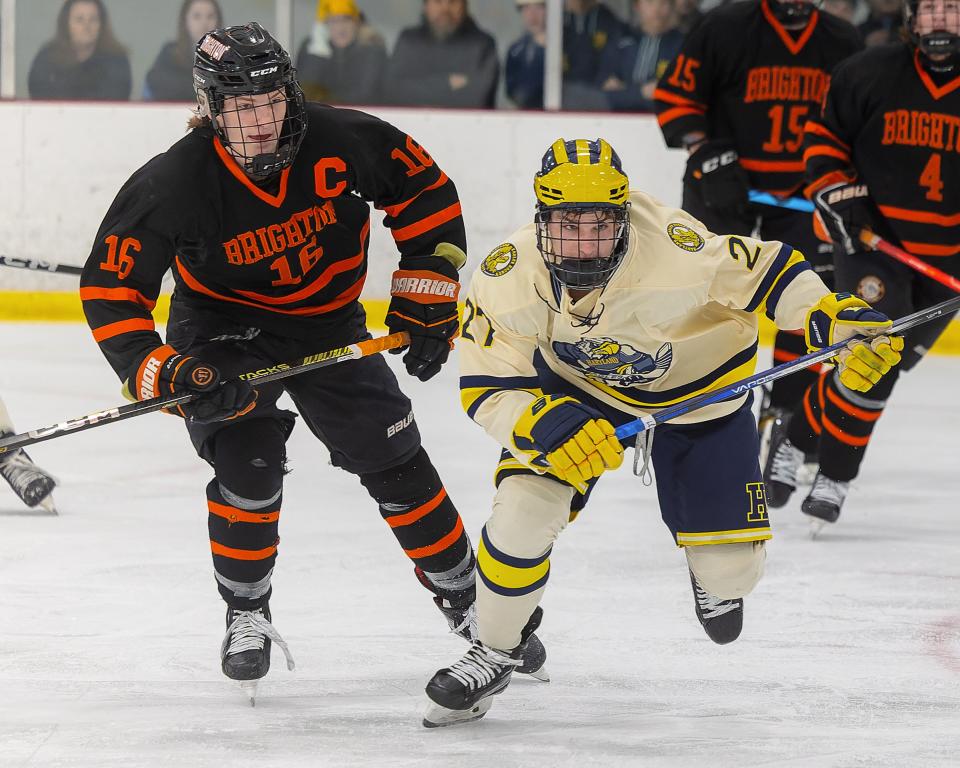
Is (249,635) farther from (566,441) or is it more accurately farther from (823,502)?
(823,502)

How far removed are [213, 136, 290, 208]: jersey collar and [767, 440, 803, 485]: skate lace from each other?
68.3 inches

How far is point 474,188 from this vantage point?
19.4 ft

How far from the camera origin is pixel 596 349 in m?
2.22

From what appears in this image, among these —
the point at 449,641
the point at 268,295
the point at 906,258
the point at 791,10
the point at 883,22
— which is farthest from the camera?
the point at 883,22

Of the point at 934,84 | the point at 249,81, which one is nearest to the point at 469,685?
the point at 249,81

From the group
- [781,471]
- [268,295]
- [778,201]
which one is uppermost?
[268,295]

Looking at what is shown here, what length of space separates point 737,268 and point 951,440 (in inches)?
94.2

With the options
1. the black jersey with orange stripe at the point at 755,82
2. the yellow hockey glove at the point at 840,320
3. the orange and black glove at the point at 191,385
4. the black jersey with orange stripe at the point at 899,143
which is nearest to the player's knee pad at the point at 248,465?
the orange and black glove at the point at 191,385

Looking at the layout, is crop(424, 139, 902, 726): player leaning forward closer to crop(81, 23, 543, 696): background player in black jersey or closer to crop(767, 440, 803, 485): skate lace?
crop(81, 23, 543, 696): background player in black jersey

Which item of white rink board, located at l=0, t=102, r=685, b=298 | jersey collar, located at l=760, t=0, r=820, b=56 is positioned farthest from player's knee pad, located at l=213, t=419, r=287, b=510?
white rink board, located at l=0, t=102, r=685, b=298

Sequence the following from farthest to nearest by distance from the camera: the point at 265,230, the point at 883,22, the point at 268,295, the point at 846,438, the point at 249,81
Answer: the point at 883,22 < the point at 846,438 < the point at 268,295 < the point at 265,230 < the point at 249,81

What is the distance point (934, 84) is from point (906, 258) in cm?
42

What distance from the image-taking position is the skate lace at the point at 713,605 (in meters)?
2.36

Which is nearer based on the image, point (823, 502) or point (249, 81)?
point (249, 81)
